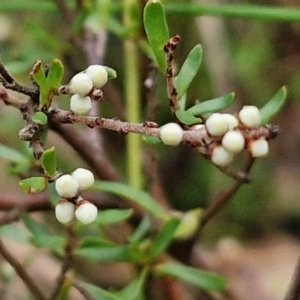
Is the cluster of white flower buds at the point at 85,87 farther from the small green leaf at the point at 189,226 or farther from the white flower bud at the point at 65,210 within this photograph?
the small green leaf at the point at 189,226

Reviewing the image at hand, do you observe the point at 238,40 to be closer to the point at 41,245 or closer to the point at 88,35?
the point at 88,35

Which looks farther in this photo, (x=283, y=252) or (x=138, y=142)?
(x=283, y=252)

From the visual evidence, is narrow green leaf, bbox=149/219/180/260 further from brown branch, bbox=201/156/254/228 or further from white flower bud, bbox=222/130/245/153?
white flower bud, bbox=222/130/245/153

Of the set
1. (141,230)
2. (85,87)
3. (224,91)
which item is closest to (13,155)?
(141,230)

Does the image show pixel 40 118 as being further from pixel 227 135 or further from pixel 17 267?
pixel 17 267

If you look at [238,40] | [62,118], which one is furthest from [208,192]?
[62,118]

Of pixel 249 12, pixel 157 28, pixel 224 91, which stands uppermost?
pixel 224 91
